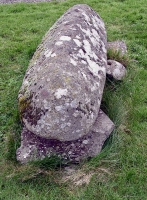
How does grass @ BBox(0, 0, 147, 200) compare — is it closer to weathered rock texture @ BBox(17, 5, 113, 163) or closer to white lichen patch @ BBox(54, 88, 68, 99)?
weathered rock texture @ BBox(17, 5, 113, 163)

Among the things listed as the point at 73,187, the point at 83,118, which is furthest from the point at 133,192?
the point at 83,118

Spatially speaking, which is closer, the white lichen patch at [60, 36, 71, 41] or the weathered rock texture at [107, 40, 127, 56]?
the white lichen patch at [60, 36, 71, 41]

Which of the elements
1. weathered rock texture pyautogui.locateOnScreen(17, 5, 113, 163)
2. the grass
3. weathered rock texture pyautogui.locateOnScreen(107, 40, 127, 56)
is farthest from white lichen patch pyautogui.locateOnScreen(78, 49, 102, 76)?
weathered rock texture pyautogui.locateOnScreen(107, 40, 127, 56)

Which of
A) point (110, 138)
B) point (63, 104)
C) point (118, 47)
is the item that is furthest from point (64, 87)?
point (118, 47)

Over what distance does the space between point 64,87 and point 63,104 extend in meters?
0.26

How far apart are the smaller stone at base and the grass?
0.11 meters

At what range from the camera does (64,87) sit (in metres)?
4.57

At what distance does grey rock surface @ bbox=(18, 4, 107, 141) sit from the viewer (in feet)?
14.5

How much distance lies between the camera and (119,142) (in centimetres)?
505

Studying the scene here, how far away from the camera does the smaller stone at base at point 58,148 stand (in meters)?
4.54

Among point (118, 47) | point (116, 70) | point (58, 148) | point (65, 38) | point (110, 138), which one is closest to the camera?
point (58, 148)

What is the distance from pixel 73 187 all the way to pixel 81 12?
3383 millimetres

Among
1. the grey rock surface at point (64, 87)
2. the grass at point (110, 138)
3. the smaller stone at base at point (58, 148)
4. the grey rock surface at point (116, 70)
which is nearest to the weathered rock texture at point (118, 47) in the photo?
the grass at point (110, 138)

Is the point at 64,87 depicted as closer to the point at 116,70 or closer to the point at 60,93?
the point at 60,93
